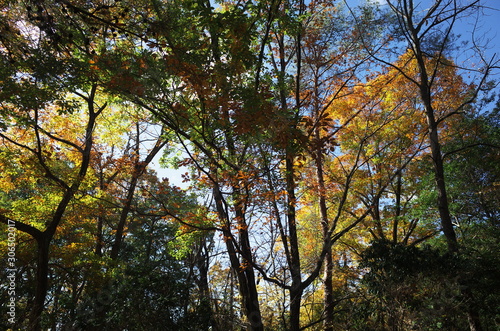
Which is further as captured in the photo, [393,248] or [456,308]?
[393,248]

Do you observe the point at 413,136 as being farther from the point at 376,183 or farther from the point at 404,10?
the point at 404,10

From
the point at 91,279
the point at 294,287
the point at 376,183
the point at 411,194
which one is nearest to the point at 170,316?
the point at 294,287

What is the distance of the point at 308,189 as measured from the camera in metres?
8.07

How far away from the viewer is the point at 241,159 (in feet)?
19.0

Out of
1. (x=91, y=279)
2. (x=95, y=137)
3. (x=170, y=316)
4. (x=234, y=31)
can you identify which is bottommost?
(x=170, y=316)

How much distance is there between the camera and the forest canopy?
14.0ft

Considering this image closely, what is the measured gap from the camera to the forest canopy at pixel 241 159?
4.25m

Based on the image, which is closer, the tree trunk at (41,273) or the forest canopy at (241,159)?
the forest canopy at (241,159)

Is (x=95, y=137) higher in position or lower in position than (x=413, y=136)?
higher

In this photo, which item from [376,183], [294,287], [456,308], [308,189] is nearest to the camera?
[456,308]

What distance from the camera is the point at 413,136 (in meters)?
9.45

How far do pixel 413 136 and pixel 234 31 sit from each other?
24.7 feet

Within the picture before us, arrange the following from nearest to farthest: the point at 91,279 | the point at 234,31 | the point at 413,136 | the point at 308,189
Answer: the point at 234,31, the point at 91,279, the point at 308,189, the point at 413,136

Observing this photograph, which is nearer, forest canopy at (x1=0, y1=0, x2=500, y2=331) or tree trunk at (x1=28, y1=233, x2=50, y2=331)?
forest canopy at (x1=0, y1=0, x2=500, y2=331)
